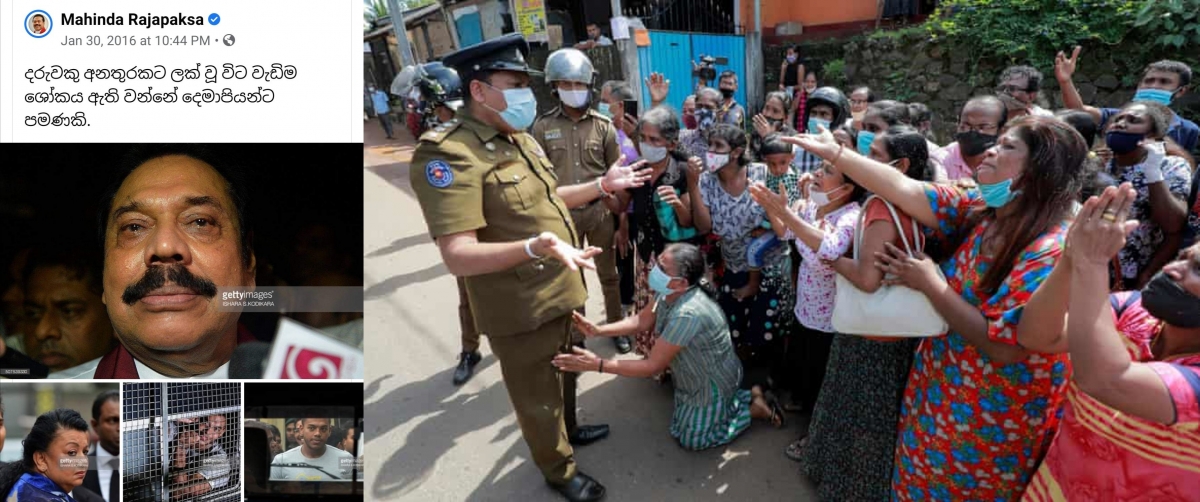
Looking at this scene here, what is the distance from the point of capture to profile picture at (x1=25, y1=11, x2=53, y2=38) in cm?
140

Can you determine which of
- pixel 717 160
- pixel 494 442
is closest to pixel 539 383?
pixel 494 442

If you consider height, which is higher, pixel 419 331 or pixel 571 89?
pixel 571 89

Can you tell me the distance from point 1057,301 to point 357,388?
1649 mm

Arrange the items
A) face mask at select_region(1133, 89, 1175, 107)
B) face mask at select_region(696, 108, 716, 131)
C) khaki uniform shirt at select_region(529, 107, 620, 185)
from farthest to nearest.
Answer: face mask at select_region(696, 108, 716, 131) < khaki uniform shirt at select_region(529, 107, 620, 185) < face mask at select_region(1133, 89, 1175, 107)

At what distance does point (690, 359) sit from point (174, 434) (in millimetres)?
1831

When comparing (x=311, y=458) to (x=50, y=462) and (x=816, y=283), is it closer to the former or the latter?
(x=50, y=462)

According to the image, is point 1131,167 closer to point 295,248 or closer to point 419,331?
point 295,248

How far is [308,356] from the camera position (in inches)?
60.6

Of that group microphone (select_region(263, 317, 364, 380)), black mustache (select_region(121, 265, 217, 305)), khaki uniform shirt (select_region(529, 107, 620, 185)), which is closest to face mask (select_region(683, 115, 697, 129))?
khaki uniform shirt (select_region(529, 107, 620, 185))

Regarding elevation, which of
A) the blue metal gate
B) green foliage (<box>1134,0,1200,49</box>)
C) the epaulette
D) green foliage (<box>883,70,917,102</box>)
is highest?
the blue metal gate

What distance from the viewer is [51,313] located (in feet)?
4.81

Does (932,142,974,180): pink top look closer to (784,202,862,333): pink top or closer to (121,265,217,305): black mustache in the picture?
(784,202,862,333): pink top

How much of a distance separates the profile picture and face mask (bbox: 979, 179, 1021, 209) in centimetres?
231

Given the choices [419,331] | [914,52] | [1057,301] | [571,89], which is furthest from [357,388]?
[914,52]
